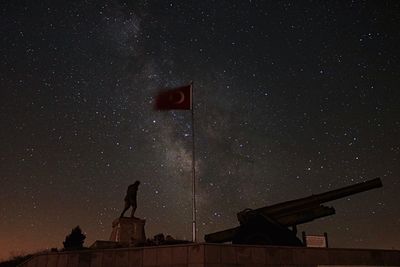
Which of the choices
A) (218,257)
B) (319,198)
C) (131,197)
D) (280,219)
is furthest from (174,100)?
(218,257)

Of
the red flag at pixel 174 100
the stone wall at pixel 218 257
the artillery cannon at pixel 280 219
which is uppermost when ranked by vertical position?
the red flag at pixel 174 100

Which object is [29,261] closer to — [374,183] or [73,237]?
[374,183]

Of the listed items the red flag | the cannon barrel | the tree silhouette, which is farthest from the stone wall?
the tree silhouette

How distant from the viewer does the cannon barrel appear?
16.1m

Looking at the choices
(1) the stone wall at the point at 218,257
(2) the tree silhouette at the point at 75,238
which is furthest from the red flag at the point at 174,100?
(2) the tree silhouette at the point at 75,238

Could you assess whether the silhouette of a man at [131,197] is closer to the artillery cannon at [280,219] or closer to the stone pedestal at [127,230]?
the stone pedestal at [127,230]

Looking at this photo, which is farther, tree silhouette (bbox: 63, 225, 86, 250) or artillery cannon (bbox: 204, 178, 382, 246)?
tree silhouette (bbox: 63, 225, 86, 250)

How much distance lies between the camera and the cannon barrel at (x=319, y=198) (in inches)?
635

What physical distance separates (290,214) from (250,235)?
2126 millimetres

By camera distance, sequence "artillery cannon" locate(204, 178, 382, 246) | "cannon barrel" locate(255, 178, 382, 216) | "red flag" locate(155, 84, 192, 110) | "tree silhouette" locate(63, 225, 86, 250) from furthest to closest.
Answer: "tree silhouette" locate(63, 225, 86, 250) → "red flag" locate(155, 84, 192, 110) → "cannon barrel" locate(255, 178, 382, 216) → "artillery cannon" locate(204, 178, 382, 246)

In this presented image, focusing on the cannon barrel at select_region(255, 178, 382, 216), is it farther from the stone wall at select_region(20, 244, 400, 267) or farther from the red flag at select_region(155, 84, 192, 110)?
the red flag at select_region(155, 84, 192, 110)

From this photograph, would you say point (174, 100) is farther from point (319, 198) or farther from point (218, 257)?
point (218, 257)

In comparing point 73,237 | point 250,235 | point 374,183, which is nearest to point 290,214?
point 250,235

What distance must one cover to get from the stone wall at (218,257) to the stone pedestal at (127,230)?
423cm
